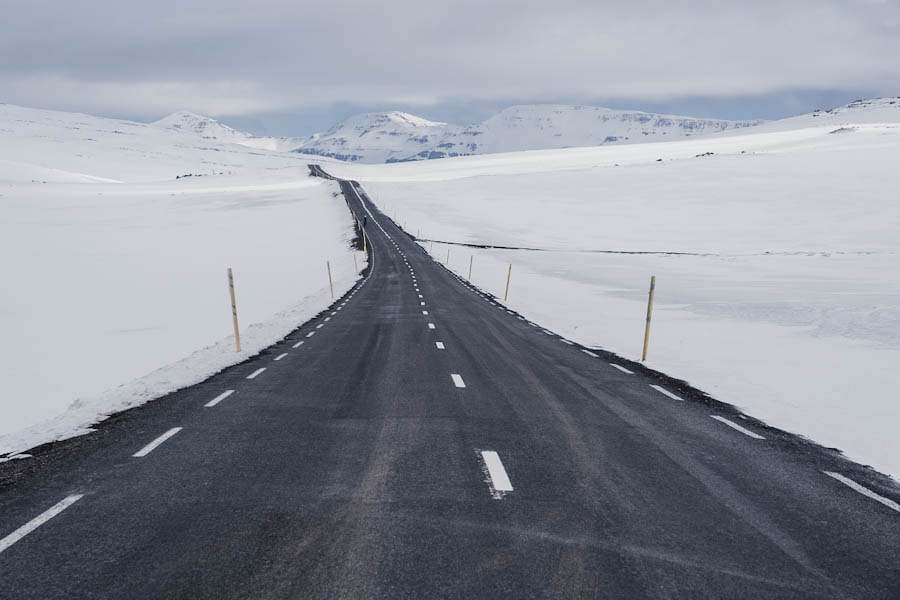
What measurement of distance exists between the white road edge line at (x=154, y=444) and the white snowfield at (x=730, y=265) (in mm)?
8394

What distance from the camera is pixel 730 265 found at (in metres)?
39.4

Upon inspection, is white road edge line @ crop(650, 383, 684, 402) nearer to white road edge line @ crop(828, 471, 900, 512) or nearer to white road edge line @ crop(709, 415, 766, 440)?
white road edge line @ crop(709, 415, 766, 440)

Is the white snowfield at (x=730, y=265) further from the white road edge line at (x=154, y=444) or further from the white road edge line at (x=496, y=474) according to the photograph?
the white road edge line at (x=154, y=444)

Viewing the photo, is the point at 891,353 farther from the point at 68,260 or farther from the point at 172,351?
the point at 68,260

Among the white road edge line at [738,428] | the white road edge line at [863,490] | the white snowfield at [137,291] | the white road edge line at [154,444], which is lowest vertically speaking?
the white snowfield at [137,291]

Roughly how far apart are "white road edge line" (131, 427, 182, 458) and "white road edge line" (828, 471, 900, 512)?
7659 mm

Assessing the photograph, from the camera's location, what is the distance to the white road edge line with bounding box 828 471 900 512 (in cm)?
585

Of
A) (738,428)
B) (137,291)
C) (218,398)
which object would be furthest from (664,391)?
(137,291)

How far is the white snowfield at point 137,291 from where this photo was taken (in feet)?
39.8

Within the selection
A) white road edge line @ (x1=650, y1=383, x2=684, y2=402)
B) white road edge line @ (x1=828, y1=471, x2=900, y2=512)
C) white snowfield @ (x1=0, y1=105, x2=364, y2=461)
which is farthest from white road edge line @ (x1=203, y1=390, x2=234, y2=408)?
white road edge line @ (x1=828, y1=471, x2=900, y2=512)

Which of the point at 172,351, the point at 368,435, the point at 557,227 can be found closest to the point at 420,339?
the point at 172,351

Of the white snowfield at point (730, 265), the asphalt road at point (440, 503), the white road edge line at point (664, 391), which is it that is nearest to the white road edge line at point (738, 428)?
the asphalt road at point (440, 503)

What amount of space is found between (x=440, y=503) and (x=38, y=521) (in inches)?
134

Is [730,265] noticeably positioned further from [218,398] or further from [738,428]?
[218,398]
